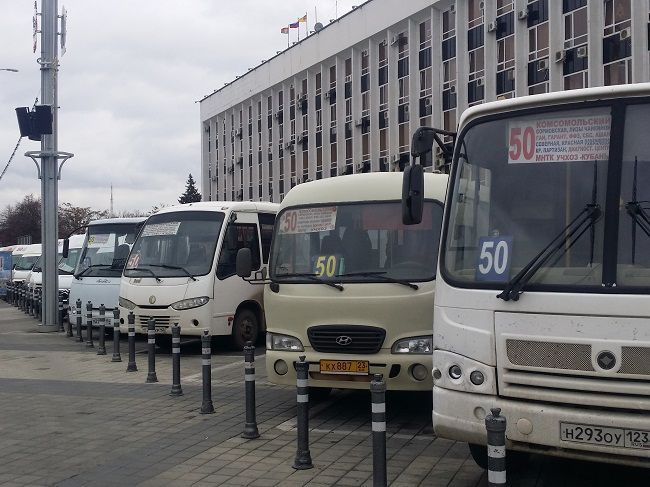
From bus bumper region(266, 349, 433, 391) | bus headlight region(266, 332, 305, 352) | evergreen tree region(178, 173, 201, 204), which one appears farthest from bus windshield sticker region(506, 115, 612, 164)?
evergreen tree region(178, 173, 201, 204)

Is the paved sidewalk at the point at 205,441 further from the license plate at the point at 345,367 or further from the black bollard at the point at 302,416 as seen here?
the license plate at the point at 345,367

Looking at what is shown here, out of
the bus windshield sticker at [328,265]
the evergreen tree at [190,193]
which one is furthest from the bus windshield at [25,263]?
the evergreen tree at [190,193]

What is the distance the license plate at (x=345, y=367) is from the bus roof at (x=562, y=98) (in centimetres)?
290

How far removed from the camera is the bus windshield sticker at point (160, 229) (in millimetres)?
15266

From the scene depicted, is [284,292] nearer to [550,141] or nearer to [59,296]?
[550,141]

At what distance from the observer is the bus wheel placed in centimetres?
1481

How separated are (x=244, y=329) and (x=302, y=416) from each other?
334 inches

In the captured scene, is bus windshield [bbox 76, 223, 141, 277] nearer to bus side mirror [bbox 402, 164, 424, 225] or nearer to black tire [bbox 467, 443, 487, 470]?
bus side mirror [bbox 402, 164, 424, 225]

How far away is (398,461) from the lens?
6.88 m

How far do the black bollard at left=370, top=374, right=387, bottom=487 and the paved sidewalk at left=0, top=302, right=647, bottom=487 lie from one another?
572 millimetres

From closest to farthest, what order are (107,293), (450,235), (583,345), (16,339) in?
(583,345)
(450,235)
(107,293)
(16,339)

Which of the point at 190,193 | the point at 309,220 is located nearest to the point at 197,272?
the point at 309,220

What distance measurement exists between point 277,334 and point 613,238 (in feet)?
14.4

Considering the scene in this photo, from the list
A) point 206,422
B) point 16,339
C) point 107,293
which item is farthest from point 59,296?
point 206,422
